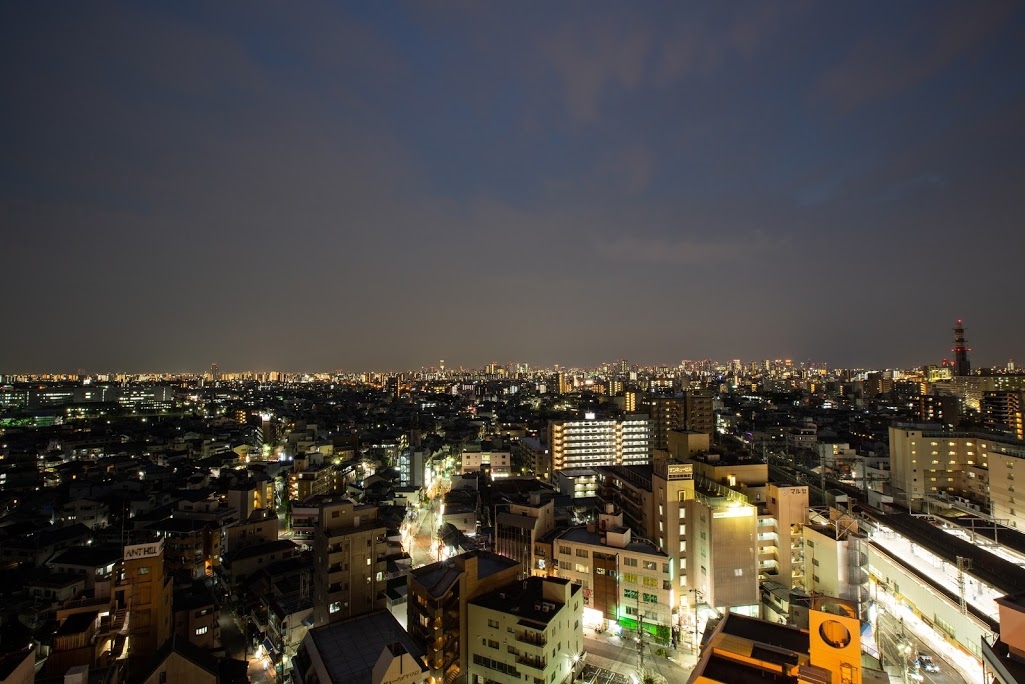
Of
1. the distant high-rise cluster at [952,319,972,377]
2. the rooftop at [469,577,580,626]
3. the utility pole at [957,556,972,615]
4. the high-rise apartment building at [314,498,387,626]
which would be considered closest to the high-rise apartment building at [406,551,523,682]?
the rooftop at [469,577,580,626]

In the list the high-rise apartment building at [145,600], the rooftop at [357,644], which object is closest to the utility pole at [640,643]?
the rooftop at [357,644]

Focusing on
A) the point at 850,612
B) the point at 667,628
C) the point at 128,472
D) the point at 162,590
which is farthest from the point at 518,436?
the point at 850,612

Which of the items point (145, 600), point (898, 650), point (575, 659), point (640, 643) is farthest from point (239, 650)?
point (898, 650)

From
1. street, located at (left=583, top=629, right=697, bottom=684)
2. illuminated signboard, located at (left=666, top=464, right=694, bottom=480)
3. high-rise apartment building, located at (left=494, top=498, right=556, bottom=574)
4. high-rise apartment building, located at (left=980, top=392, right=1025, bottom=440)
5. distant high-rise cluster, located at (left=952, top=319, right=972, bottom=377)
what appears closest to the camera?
street, located at (left=583, top=629, right=697, bottom=684)

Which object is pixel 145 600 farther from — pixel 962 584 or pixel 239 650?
pixel 962 584

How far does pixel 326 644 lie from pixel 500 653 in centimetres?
393

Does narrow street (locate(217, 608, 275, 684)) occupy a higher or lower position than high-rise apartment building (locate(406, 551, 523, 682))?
lower

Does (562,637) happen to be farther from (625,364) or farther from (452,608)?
(625,364)

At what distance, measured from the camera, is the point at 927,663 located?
12.7 meters

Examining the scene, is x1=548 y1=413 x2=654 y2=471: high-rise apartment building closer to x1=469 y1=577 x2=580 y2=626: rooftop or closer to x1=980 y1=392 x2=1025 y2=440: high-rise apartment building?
x1=469 y1=577 x2=580 y2=626: rooftop

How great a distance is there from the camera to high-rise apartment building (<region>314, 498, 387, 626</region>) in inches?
533

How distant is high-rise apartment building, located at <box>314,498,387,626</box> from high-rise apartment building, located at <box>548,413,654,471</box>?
2231cm

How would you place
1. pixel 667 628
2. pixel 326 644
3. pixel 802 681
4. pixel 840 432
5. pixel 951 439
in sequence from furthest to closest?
pixel 840 432 → pixel 951 439 → pixel 667 628 → pixel 326 644 → pixel 802 681

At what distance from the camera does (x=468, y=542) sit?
20797 mm
